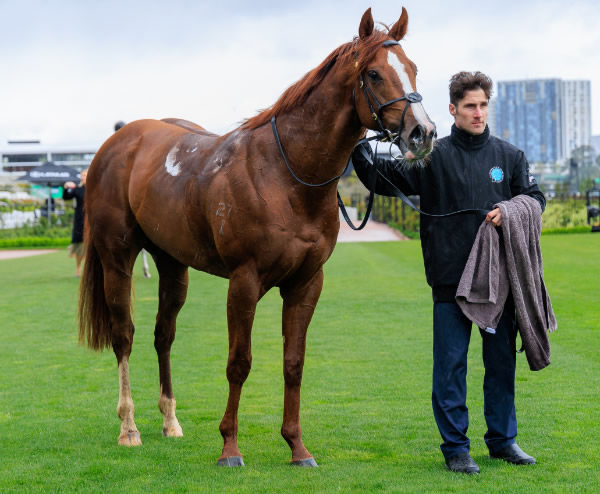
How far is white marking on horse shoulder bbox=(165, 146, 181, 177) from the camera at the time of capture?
4.57 m

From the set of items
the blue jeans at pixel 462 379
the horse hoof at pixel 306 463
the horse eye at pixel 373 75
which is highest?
the horse eye at pixel 373 75

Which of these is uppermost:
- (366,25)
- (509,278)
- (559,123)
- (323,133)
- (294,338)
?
(559,123)

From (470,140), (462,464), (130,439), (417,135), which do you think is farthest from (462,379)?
(130,439)

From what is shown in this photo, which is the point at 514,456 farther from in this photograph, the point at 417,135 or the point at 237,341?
the point at 417,135

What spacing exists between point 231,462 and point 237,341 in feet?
1.99

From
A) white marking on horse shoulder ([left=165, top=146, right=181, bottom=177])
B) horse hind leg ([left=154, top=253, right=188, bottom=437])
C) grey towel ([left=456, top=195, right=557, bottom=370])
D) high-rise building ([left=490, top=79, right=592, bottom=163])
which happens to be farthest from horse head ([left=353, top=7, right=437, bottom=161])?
high-rise building ([left=490, top=79, right=592, bottom=163])

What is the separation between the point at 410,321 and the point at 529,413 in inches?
158

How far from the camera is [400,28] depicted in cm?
380

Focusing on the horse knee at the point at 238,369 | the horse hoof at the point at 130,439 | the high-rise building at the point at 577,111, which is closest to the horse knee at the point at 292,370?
the horse knee at the point at 238,369

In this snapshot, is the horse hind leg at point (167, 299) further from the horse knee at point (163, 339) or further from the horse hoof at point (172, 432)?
the horse hoof at point (172, 432)

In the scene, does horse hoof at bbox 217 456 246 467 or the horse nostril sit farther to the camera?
horse hoof at bbox 217 456 246 467

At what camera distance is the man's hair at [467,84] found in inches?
158

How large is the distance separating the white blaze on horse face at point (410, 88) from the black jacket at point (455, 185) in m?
0.59

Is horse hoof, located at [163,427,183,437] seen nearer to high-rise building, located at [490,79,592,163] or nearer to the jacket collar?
the jacket collar
